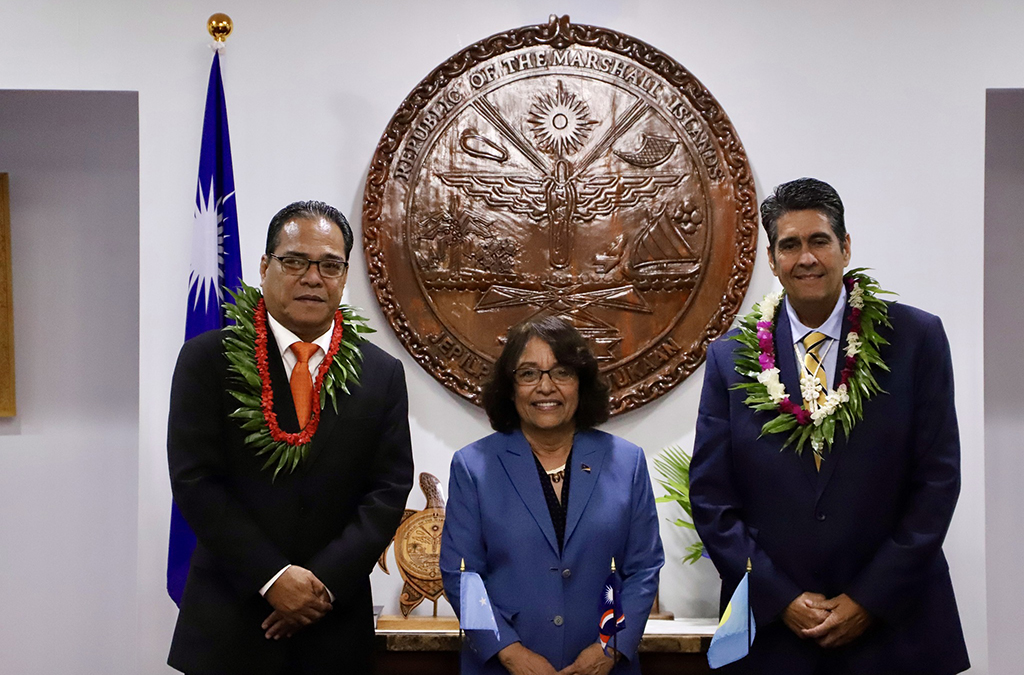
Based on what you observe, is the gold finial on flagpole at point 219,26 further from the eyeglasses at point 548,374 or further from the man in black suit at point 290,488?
the eyeglasses at point 548,374

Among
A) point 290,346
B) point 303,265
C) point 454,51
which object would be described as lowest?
point 290,346

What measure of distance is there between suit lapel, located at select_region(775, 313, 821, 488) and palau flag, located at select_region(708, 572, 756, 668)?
31 cm

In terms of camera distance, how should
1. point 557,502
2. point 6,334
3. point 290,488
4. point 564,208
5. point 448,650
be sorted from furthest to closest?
point 6,334, point 564,208, point 448,650, point 557,502, point 290,488

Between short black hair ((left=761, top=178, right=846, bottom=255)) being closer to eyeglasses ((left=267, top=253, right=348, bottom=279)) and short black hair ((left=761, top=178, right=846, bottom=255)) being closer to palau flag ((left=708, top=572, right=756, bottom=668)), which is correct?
palau flag ((left=708, top=572, right=756, bottom=668))

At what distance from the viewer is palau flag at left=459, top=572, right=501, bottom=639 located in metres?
2.21

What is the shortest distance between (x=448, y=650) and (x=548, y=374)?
3.82ft

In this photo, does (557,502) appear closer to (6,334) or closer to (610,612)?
(610,612)

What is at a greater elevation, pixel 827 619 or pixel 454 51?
pixel 454 51

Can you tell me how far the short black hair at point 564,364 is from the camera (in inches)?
99.0

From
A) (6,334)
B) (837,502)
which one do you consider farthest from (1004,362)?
(6,334)

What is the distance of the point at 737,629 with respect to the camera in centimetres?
230

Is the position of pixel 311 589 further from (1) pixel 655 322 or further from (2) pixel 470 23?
(2) pixel 470 23

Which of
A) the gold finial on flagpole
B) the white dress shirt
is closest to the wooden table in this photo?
the white dress shirt

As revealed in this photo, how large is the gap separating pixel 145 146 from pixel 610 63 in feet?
5.84
